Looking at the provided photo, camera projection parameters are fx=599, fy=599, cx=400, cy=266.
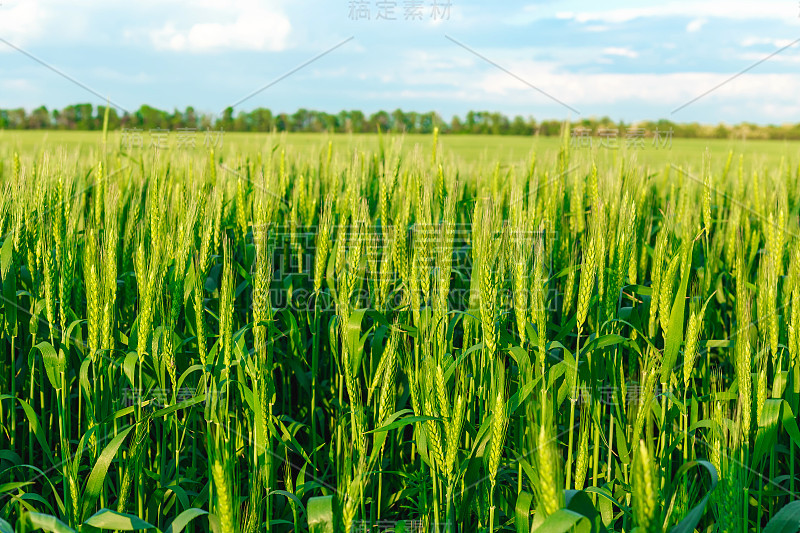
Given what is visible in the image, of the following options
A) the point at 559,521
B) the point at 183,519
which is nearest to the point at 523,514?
the point at 559,521

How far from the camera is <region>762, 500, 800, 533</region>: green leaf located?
1.55 meters

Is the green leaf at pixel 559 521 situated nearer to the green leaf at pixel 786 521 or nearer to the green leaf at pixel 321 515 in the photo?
the green leaf at pixel 321 515

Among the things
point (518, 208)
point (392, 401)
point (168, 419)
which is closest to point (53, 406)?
point (168, 419)

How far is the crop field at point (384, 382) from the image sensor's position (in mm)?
1614

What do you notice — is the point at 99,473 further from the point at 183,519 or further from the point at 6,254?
the point at 6,254

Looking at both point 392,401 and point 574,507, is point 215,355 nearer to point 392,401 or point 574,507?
point 392,401

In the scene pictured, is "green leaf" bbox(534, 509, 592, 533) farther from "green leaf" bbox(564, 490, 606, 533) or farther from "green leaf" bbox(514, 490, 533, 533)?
"green leaf" bbox(514, 490, 533, 533)

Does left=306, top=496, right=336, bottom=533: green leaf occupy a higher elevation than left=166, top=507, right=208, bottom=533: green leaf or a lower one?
higher

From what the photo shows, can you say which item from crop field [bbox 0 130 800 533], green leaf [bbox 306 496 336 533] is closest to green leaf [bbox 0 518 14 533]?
crop field [bbox 0 130 800 533]

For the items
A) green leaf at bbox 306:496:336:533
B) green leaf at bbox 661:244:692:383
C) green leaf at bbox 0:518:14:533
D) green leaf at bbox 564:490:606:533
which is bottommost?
green leaf at bbox 0:518:14:533

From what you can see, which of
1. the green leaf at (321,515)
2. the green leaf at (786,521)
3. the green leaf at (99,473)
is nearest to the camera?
the green leaf at (321,515)

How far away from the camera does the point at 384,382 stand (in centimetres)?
177

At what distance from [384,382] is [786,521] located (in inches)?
43.9

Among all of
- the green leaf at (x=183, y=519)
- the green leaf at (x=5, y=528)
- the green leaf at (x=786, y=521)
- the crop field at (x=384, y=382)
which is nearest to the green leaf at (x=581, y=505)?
the crop field at (x=384, y=382)
